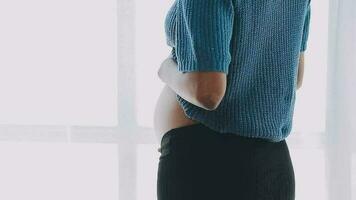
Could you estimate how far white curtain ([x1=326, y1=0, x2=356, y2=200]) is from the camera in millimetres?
1343

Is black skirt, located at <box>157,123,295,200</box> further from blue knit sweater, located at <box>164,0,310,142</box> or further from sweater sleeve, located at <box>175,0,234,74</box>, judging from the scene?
sweater sleeve, located at <box>175,0,234,74</box>

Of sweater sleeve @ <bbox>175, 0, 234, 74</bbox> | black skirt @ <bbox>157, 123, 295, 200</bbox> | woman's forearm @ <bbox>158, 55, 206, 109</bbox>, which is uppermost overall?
sweater sleeve @ <bbox>175, 0, 234, 74</bbox>

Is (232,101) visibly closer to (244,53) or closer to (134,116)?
(244,53)

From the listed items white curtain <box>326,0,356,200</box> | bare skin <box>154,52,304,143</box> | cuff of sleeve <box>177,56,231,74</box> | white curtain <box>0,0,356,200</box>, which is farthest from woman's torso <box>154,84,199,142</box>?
white curtain <box>326,0,356,200</box>

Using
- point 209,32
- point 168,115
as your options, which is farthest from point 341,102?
point 209,32

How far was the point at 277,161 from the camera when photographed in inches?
32.6

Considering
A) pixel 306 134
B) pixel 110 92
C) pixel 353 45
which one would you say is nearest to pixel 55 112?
pixel 110 92

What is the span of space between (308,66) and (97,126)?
2.28 feet

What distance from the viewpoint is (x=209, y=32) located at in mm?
660

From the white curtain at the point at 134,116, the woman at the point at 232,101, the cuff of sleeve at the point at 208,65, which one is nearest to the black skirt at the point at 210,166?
the woman at the point at 232,101

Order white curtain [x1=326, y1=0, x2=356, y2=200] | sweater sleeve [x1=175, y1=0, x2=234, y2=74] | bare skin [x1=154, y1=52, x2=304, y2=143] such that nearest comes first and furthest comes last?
sweater sleeve [x1=175, y1=0, x2=234, y2=74]
bare skin [x1=154, y1=52, x2=304, y2=143]
white curtain [x1=326, y1=0, x2=356, y2=200]

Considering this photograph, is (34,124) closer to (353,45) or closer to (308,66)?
(308,66)

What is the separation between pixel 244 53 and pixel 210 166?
0.19 m

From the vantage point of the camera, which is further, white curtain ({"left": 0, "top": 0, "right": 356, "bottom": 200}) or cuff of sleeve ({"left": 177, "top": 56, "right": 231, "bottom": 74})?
white curtain ({"left": 0, "top": 0, "right": 356, "bottom": 200})
